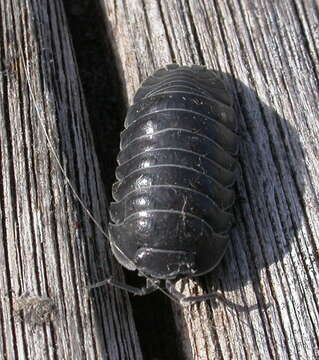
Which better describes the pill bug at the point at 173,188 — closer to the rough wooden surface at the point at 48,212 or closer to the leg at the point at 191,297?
the leg at the point at 191,297

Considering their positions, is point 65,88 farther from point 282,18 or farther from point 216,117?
point 282,18

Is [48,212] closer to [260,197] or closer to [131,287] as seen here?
[131,287]

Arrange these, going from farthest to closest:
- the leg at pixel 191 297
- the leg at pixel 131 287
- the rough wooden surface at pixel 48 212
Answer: the leg at pixel 191 297, the leg at pixel 131 287, the rough wooden surface at pixel 48 212

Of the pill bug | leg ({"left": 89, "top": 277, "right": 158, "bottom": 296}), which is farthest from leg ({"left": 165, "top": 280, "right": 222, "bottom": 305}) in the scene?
leg ({"left": 89, "top": 277, "right": 158, "bottom": 296})

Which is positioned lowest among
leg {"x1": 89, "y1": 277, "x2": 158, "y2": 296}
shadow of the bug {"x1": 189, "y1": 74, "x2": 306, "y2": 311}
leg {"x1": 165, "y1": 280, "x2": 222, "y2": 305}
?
leg {"x1": 165, "y1": 280, "x2": 222, "y2": 305}

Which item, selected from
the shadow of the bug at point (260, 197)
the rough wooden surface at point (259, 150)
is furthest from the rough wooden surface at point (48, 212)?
the shadow of the bug at point (260, 197)

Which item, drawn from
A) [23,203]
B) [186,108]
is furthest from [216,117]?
[23,203]

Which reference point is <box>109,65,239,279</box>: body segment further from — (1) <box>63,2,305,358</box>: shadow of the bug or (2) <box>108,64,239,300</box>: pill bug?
(1) <box>63,2,305,358</box>: shadow of the bug

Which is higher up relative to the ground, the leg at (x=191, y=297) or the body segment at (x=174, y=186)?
the body segment at (x=174, y=186)
